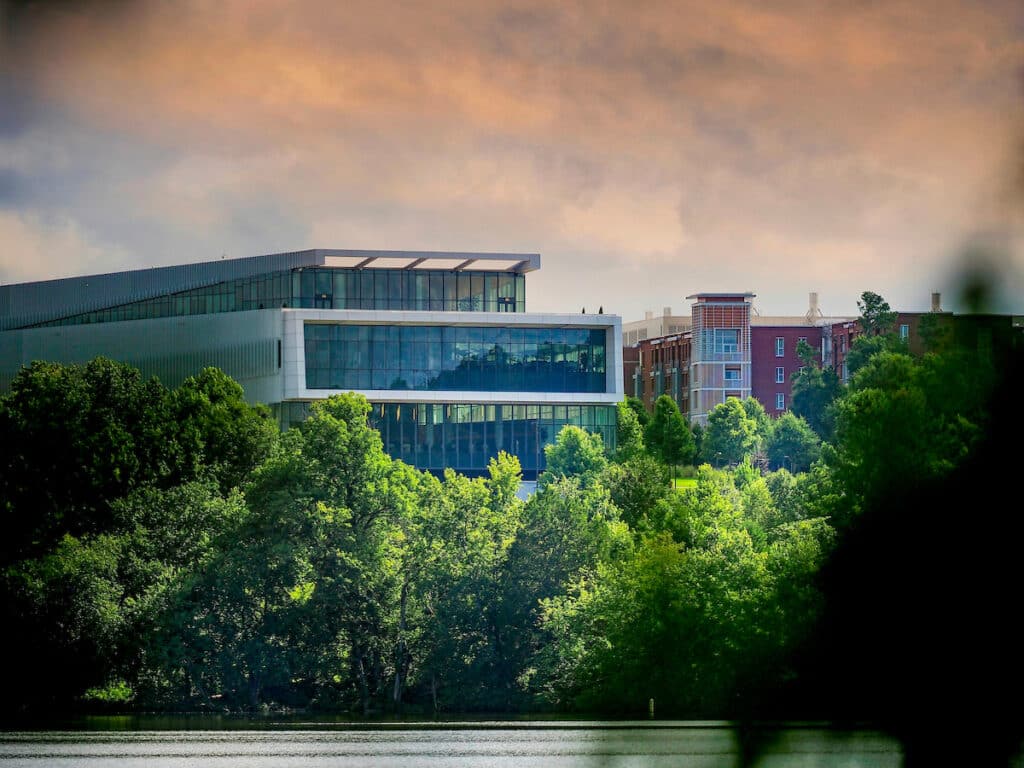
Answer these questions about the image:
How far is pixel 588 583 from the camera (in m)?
58.2

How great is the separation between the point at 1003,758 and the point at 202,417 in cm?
5104

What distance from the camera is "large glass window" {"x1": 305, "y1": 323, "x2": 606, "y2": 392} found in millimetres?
101000

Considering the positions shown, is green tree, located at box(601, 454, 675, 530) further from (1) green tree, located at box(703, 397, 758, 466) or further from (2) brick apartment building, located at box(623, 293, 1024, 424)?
(2) brick apartment building, located at box(623, 293, 1024, 424)

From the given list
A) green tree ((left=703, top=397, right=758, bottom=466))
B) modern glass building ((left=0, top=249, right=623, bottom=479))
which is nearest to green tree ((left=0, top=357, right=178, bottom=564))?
modern glass building ((left=0, top=249, right=623, bottom=479))

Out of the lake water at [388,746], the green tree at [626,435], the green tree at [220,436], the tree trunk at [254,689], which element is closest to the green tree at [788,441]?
the green tree at [626,435]

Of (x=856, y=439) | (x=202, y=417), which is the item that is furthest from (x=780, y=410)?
(x=856, y=439)

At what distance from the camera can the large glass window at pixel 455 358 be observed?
3976 inches

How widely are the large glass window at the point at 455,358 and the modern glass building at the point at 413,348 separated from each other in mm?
61

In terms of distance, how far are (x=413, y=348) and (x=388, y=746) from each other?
171ft

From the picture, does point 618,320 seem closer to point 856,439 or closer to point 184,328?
point 184,328

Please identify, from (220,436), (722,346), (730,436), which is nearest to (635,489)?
(220,436)

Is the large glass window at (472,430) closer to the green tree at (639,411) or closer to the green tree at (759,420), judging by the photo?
the green tree at (639,411)

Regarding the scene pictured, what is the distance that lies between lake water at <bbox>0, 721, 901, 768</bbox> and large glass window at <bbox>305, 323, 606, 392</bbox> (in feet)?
154

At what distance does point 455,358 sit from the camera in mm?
103062
